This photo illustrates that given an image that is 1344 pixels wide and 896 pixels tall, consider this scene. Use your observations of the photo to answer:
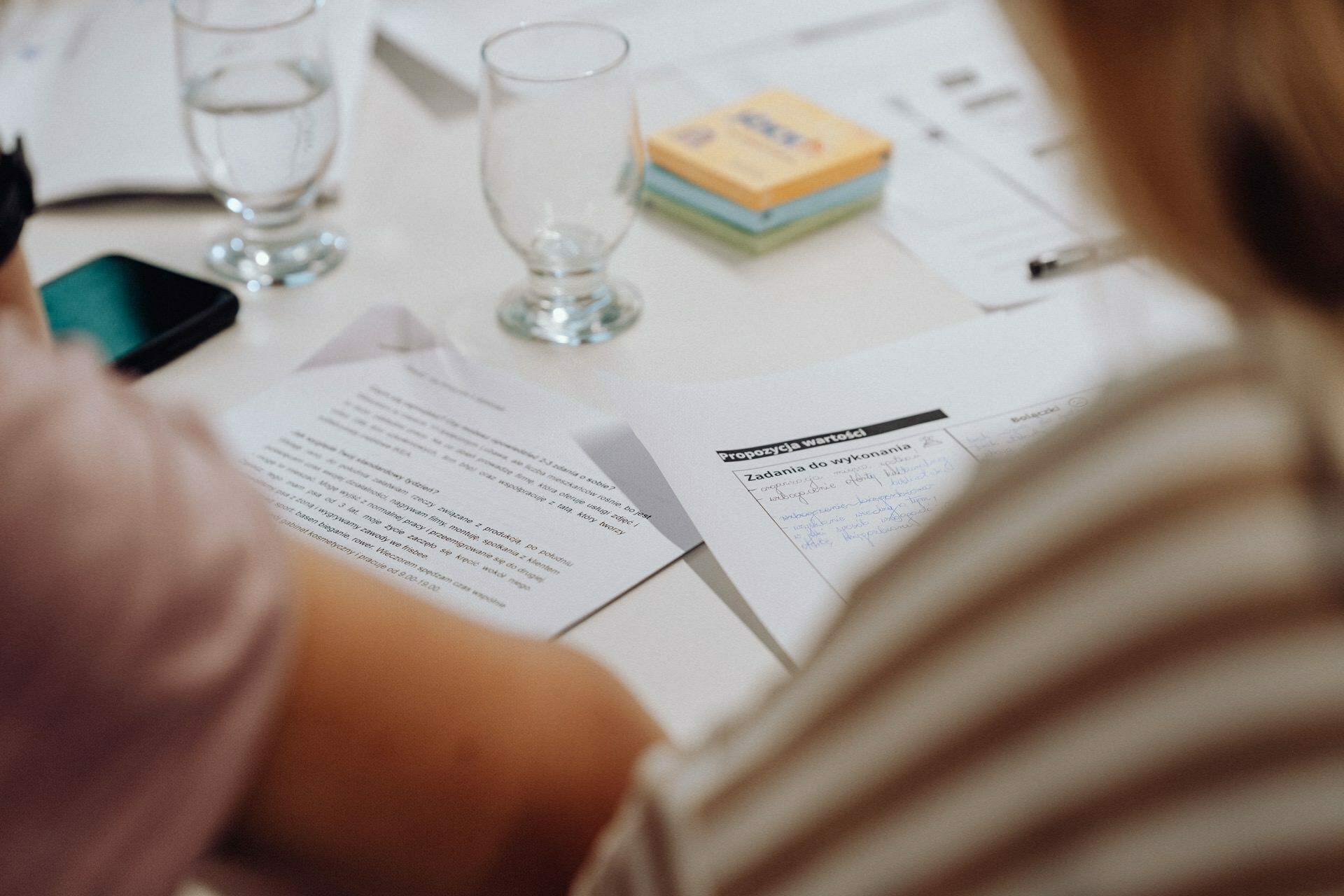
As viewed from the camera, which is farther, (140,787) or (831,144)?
(831,144)

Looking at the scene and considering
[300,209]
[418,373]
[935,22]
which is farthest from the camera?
[935,22]

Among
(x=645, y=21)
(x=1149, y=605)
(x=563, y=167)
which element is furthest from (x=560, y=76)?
(x=1149, y=605)

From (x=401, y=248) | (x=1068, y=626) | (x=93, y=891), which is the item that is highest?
(x=1068, y=626)

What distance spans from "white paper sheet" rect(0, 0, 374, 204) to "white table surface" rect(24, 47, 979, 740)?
2 cm

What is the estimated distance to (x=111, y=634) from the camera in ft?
1.03

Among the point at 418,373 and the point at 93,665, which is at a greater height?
the point at 93,665

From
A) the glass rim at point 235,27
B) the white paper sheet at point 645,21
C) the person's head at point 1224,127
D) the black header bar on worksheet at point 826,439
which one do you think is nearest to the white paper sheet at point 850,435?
the black header bar on worksheet at point 826,439

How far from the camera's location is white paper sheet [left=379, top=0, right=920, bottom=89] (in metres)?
1.12

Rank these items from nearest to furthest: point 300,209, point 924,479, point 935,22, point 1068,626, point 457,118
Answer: point 1068,626
point 924,479
point 300,209
point 457,118
point 935,22

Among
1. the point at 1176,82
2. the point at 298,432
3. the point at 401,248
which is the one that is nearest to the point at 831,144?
the point at 401,248

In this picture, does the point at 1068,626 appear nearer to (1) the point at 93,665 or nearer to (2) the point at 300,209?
(1) the point at 93,665

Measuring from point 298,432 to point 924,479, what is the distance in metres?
0.35

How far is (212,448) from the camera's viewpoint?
1.19 feet

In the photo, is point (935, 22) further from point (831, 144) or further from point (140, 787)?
point (140, 787)
